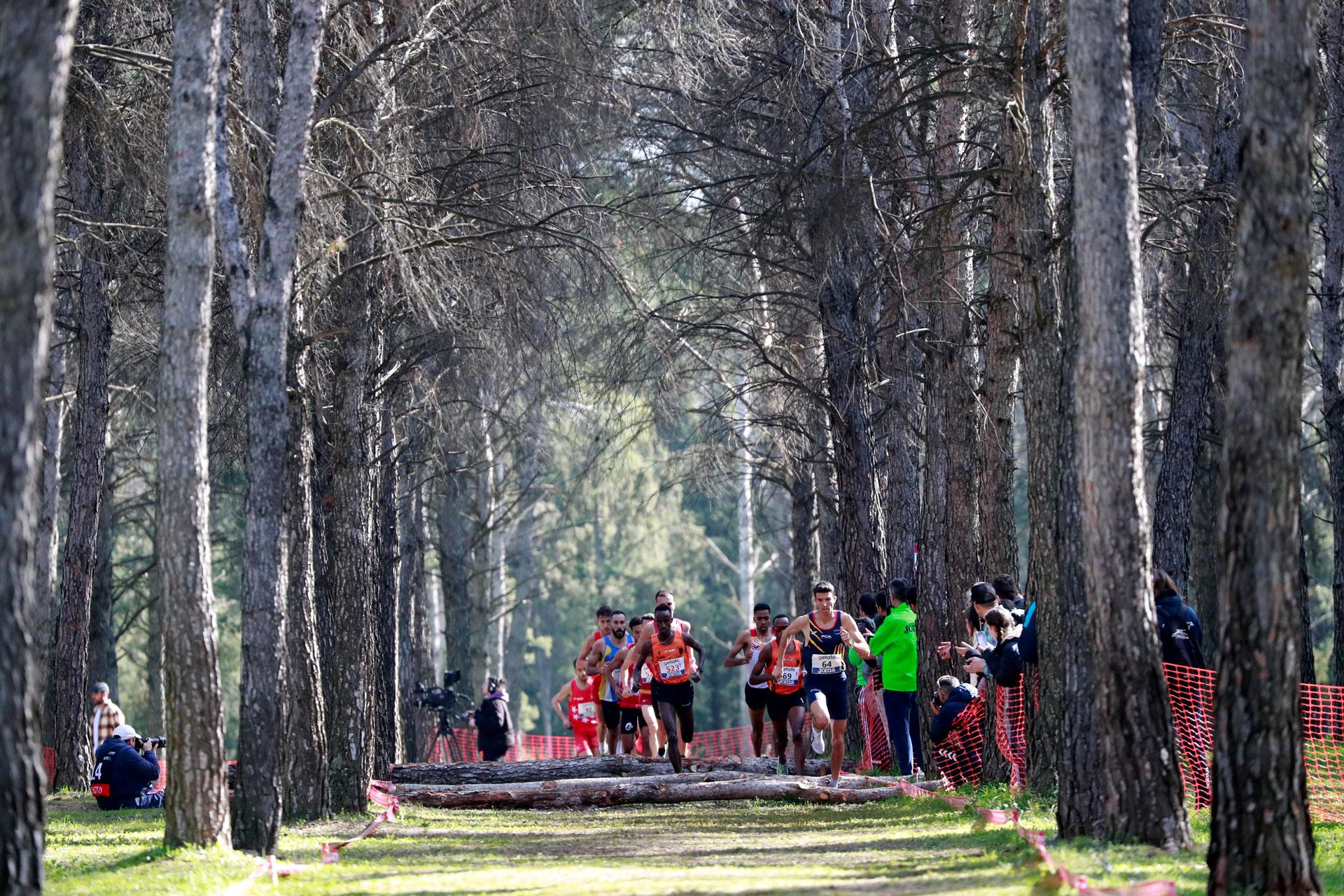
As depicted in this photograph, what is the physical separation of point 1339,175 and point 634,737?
10.9m

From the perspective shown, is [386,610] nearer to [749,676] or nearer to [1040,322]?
[749,676]

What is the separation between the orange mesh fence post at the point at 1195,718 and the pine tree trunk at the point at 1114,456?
266cm

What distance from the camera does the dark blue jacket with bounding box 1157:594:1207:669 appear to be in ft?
38.6

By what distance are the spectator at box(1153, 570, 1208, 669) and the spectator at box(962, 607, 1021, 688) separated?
1.07m

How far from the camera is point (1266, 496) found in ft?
24.0

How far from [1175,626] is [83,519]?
12.5 metres

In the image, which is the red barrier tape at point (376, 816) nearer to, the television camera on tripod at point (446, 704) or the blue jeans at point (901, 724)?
the blue jeans at point (901, 724)

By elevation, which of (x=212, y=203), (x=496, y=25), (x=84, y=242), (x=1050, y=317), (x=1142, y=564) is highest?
(x=496, y=25)

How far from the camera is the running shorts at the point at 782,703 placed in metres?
15.5

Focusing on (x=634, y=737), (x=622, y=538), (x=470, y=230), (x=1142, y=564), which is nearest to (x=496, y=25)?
(x=470, y=230)

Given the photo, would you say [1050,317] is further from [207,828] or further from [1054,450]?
[207,828]

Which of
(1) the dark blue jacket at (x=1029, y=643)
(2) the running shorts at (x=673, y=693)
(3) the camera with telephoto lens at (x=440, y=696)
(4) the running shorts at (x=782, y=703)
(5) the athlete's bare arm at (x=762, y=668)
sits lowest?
(3) the camera with telephoto lens at (x=440, y=696)

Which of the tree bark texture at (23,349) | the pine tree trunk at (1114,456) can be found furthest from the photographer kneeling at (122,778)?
the pine tree trunk at (1114,456)

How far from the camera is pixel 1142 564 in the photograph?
8.99 meters
